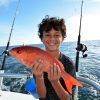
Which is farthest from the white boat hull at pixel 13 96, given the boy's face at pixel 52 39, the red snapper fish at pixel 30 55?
the red snapper fish at pixel 30 55

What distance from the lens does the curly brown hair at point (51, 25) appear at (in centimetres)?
303

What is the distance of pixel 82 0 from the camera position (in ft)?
19.7

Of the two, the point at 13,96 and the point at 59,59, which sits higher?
the point at 59,59

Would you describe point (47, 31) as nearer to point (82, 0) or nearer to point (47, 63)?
point (47, 63)

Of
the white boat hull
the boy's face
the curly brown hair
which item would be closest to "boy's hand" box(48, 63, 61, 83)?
the boy's face

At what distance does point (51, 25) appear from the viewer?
3.06 metres

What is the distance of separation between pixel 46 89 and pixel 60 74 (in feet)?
1.76

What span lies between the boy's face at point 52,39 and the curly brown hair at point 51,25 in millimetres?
70

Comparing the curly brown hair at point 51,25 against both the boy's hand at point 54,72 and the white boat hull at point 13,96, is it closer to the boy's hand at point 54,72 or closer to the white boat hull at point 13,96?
the boy's hand at point 54,72

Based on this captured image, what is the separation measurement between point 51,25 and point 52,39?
27 cm

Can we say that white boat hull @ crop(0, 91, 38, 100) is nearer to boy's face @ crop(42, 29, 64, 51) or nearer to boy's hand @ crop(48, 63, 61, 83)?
boy's face @ crop(42, 29, 64, 51)

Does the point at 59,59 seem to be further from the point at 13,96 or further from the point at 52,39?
the point at 13,96

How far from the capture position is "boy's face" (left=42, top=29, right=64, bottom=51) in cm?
289

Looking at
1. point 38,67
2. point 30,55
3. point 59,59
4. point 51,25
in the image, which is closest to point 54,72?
point 38,67
